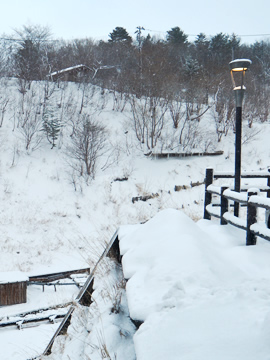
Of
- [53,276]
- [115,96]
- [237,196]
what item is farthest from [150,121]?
[237,196]

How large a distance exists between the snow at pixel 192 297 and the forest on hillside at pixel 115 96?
18931 mm

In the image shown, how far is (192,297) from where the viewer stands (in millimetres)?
2727

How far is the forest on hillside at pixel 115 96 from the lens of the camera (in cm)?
2536

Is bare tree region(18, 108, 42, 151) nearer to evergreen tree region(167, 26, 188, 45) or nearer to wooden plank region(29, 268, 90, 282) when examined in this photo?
wooden plank region(29, 268, 90, 282)

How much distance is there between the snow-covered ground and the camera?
2.52 metres

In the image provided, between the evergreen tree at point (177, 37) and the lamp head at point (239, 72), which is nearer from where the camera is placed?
the lamp head at point (239, 72)

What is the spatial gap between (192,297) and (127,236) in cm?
237

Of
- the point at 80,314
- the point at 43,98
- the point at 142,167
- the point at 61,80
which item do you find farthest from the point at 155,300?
the point at 61,80

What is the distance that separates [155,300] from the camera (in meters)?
2.75

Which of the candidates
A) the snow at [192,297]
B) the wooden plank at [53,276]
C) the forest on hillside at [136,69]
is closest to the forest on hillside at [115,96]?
the forest on hillside at [136,69]

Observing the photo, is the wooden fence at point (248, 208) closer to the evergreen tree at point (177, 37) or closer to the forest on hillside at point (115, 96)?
the forest on hillside at point (115, 96)

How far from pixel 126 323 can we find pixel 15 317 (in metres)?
8.70

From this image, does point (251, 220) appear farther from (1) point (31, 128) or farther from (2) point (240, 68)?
(1) point (31, 128)

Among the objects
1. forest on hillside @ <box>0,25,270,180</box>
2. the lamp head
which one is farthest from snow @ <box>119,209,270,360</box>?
forest on hillside @ <box>0,25,270,180</box>
